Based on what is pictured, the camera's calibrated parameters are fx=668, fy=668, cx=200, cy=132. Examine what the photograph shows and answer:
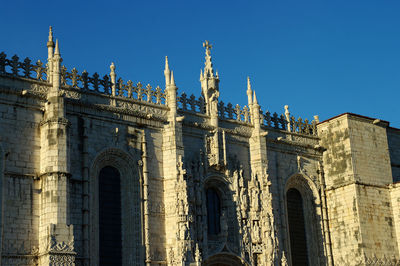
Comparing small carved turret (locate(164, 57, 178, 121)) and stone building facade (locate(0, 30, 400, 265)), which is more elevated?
small carved turret (locate(164, 57, 178, 121))

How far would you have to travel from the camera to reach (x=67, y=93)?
29.0 m

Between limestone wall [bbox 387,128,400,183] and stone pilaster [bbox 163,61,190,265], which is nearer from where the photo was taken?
stone pilaster [bbox 163,61,190,265]

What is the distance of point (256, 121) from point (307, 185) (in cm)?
496

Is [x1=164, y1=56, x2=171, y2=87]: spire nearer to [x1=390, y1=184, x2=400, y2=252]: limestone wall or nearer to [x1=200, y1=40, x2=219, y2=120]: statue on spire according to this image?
[x1=200, y1=40, x2=219, y2=120]: statue on spire

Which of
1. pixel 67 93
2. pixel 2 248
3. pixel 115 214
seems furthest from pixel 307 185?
pixel 2 248

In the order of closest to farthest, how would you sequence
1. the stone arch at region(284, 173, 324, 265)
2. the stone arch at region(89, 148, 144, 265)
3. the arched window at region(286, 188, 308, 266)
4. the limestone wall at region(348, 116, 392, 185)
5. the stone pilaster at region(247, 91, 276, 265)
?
1. the stone arch at region(89, 148, 144, 265)
2. the stone pilaster at region(247, 91, 276, 265)
3. the arched window at region(286, 188, 308, 266)
4. the stone arch at region(284, 173, 324, 265)
5. the limestone wall at region(348, 116, 392, 185)

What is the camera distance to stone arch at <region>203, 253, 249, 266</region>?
103 feet

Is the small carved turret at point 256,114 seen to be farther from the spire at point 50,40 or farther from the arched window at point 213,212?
the spire at point 50,40

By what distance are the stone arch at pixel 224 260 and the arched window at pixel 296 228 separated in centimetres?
428

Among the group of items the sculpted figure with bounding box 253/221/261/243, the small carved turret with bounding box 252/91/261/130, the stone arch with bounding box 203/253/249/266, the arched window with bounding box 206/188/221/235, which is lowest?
the stone arch with bounding box 203/253/249/266

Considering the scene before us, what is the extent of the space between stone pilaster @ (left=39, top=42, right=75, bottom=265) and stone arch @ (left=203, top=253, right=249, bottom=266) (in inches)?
302

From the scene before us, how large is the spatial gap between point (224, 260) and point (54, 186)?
9.58 m

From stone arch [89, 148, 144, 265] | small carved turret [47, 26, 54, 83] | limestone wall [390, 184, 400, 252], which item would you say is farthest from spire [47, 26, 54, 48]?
limestone wall [390, 184, 400, 252]

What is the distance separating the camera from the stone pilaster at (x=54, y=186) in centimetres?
2583
